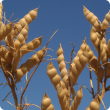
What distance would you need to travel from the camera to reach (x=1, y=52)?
3283mm

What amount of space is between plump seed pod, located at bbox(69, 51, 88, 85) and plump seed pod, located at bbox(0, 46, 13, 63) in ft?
3.22

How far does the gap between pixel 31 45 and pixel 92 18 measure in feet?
3.62

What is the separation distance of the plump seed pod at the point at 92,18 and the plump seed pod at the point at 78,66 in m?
0.68

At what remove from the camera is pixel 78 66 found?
10.0ft

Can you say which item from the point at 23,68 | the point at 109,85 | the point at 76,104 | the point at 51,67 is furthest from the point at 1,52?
the point at 109,85

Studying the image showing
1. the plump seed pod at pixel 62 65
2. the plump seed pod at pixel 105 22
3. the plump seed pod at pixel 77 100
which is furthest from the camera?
the plump seed pod at pixel 105 22

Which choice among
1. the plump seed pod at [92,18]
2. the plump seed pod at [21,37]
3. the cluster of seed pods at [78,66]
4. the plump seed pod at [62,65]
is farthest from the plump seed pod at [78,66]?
the plump seed pod at [21,37]

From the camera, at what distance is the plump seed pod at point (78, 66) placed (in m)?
3.01

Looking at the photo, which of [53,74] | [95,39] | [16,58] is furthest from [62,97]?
[95,39]

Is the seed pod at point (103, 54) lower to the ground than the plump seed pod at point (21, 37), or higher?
lower

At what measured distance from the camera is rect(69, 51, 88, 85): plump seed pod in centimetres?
301

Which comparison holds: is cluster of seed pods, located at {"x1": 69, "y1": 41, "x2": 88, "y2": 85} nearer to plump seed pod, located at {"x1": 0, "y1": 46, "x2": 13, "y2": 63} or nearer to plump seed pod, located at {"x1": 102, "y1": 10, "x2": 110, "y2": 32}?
plump seed pod, located at {"x1": 102, "y1": 10, "x2": 110, "y2": 32}

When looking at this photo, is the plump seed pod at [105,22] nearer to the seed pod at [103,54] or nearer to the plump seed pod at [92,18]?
the plump seed pod at [92,18]

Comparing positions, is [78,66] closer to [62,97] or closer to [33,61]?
[62,97]
